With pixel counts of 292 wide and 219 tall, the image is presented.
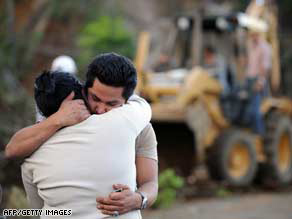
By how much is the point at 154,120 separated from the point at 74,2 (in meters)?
8.37

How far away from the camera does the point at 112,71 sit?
2826 millimetres

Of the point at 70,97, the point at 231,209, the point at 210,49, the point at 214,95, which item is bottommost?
the point at 231,209

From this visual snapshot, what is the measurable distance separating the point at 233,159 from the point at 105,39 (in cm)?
666

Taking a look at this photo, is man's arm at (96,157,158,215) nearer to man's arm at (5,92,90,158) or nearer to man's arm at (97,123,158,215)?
man's arm at (97,123,158,215)

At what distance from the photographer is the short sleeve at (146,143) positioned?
9.79ft

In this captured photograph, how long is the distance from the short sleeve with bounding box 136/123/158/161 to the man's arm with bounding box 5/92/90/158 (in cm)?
29

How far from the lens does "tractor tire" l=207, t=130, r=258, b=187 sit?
11352 mm

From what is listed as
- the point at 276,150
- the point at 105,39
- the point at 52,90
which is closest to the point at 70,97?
the point at 52,90

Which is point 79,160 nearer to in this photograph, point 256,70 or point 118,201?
point 118,201

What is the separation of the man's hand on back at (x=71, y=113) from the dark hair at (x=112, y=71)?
12cm

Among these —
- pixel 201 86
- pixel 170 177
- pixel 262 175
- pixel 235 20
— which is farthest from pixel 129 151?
pixel 262 175

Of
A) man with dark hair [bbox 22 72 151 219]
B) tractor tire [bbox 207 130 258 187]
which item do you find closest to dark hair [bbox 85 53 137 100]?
man with dark hair [bbox 22 72 151 219]

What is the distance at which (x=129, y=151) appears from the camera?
2826 mm

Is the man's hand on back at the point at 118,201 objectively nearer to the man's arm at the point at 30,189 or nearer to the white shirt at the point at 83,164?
the white shirt at the point at 83,164
